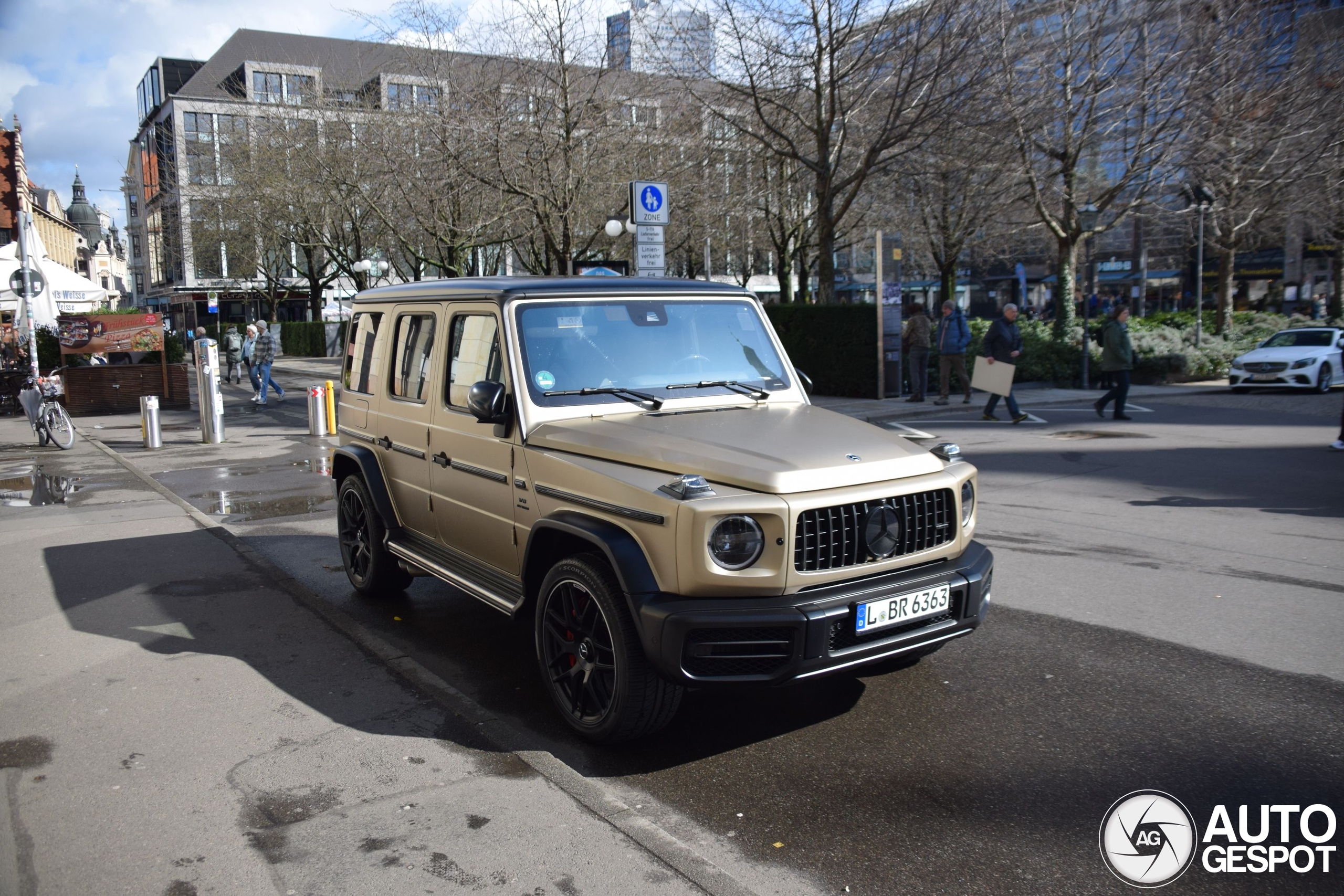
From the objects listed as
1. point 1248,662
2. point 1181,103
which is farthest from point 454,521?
point 1181,103

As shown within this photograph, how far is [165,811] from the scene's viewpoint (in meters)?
3.78

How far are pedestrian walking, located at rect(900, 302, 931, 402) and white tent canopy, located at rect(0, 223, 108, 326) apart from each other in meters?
16.1

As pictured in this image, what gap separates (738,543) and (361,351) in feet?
12.5

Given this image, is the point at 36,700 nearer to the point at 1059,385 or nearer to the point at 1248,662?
the point at 1248,662

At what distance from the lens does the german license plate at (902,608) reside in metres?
3.90

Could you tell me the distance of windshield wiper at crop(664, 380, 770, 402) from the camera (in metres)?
5.13

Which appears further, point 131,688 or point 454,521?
point 454,521

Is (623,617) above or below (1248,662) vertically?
above

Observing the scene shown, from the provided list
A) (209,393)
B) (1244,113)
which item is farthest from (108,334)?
(1244,113)

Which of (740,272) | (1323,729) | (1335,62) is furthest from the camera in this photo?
(740,272)

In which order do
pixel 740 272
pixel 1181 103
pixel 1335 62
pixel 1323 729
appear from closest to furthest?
1. pixel 1323 729
2. pixel 1181 103
3. pixel 1335 62
4. pixel 740 272

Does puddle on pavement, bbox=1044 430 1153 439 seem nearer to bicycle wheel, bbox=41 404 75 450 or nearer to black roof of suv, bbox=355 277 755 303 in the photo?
black roof of suv, bbox=355 277 755 303

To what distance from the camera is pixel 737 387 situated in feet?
17.1

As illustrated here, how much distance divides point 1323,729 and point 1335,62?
28.1 metres
